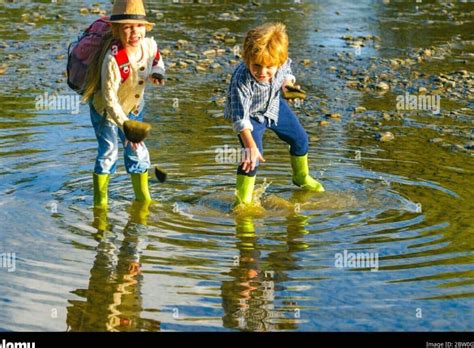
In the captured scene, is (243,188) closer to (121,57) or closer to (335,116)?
(121,57)

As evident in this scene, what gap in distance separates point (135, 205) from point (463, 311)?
136 inches

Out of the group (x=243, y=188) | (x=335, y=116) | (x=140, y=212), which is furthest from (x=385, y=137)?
(x=140, y=212)

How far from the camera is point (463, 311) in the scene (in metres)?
6.50

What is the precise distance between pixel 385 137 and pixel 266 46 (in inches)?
133

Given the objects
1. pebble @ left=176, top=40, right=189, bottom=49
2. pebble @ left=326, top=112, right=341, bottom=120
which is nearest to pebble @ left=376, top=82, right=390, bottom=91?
pebble @ left=326, top=112, right=341, bottom=120

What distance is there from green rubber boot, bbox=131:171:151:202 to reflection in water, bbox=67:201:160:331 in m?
0.50

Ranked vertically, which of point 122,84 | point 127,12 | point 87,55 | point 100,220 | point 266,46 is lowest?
point 100,220

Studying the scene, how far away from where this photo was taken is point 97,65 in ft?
28.0

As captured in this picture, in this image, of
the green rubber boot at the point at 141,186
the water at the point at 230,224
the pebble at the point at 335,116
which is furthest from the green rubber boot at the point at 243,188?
the pebble at the point at 335,116

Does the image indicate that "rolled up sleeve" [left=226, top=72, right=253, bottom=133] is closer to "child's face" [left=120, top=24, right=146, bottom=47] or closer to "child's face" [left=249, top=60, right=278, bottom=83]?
"child's face" [left=249, top=60, right=278, bottom=83]

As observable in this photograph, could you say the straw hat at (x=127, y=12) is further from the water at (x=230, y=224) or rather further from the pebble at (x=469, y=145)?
the pebble at (x=469, y=145)

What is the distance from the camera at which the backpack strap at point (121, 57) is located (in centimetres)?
845

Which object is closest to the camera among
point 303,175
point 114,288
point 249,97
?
point 114,288
